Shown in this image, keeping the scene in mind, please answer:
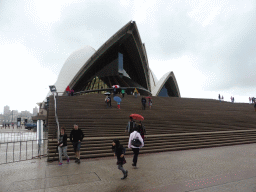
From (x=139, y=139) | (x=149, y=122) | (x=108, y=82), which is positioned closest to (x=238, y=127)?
(x=149, y=122)

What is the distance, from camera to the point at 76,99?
57.3 feet

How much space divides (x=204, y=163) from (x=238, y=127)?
9.06 metres

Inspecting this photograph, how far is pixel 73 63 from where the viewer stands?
152 ft

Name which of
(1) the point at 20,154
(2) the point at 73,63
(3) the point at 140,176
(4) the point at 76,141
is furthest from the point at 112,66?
(3) the point at 140,176

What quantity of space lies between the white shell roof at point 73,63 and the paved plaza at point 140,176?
1599 inches

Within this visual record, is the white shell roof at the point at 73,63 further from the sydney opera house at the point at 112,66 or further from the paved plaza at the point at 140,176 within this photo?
the paved plaza at the point at 140,176

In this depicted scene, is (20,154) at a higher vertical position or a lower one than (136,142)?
lower

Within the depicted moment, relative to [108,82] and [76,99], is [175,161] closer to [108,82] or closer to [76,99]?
[76,99]

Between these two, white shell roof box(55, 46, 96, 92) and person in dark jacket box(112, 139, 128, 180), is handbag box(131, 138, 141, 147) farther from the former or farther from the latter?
white shell roof box(55, 46, 96, 92)

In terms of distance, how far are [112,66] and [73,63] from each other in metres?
11.9

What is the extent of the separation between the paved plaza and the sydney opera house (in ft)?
102

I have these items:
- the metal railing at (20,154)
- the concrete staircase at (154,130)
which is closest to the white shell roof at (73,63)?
the concrete staircase at (154,130)

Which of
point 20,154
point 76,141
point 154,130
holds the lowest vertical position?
point 20,154

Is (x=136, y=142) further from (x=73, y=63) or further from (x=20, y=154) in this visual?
(x=73, y=63)
